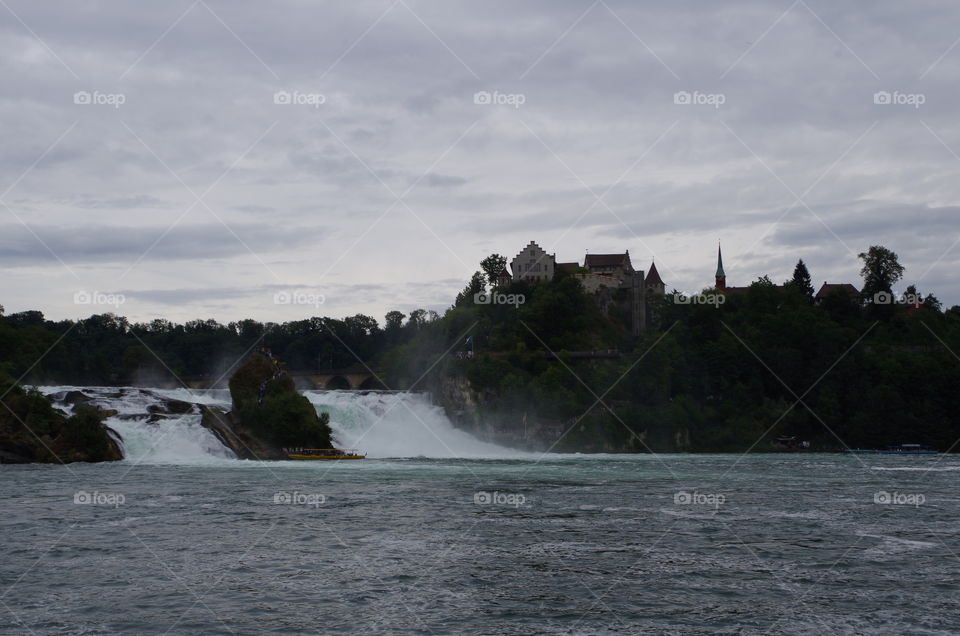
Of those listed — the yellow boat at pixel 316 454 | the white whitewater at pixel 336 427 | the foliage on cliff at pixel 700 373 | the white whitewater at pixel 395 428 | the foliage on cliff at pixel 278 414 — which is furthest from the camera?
the foliage on cliff at pixel 700 373

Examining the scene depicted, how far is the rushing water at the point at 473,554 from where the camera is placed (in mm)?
17859

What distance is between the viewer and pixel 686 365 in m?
97.0

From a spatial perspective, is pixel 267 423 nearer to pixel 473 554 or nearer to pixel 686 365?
pixel 473 554

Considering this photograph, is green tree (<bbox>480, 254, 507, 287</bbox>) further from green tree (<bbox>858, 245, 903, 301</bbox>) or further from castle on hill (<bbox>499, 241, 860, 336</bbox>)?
green tree (<bbox>858, 245, 903, 301</bbox>)

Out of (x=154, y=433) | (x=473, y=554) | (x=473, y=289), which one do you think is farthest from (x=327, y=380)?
(x=473, y=554)

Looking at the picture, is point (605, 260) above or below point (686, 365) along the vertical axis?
above

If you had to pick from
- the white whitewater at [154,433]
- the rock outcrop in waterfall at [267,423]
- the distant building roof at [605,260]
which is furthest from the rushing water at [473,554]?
the distant building roof at [605,260]

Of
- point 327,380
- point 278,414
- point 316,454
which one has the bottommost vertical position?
point 316,454

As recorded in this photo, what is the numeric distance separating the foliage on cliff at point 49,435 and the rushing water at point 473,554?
29.9ft

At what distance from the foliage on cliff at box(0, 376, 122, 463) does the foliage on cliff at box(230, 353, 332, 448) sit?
36.7 feet

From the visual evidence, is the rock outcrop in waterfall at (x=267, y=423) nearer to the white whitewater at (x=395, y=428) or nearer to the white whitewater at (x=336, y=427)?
the white whitewater at (x=336, y=427)

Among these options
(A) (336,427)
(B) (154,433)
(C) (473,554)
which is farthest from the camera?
(A) (336,427)

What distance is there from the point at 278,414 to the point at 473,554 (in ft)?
146

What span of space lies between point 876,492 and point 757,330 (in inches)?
2602
